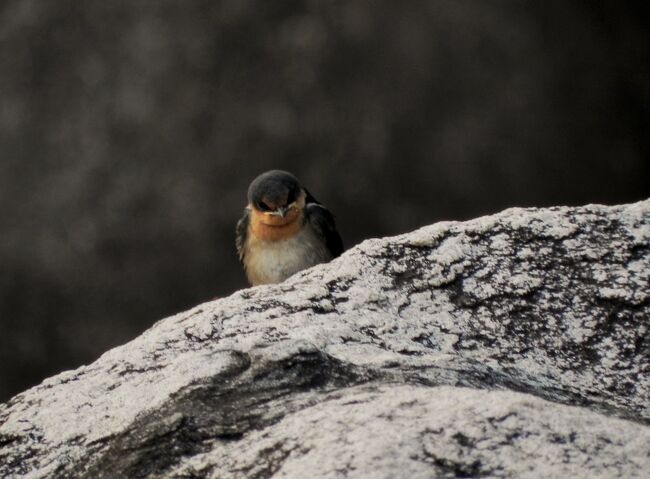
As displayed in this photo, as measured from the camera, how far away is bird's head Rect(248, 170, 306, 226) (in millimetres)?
2908

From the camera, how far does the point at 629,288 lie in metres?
1.44

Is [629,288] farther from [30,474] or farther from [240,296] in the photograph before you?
[30,474]

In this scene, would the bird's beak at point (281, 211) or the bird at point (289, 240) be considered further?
the bird at point (289, 240)

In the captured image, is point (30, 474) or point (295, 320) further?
point (295, 320)

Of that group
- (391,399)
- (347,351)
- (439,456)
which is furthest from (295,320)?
(439,456)

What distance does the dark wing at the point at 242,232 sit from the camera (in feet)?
10.3

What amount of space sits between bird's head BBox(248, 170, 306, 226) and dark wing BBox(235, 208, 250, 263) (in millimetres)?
147

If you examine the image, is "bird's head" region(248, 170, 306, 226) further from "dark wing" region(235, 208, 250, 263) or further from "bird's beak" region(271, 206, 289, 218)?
"dark wing" region(235, 208, 250, 263)

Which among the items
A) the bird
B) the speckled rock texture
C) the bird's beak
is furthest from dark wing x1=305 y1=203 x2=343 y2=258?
the speckled rock texture

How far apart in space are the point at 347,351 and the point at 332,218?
1858 mm

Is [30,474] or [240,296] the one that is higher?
[240,296]

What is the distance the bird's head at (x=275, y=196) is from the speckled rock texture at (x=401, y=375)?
4.42 feet

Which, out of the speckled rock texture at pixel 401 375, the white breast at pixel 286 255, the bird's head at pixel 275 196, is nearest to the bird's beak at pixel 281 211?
the bird's head at pixel 275 196

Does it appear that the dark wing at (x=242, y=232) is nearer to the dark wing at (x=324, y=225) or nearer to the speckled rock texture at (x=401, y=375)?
the dark wing at (x=324, y=225)
